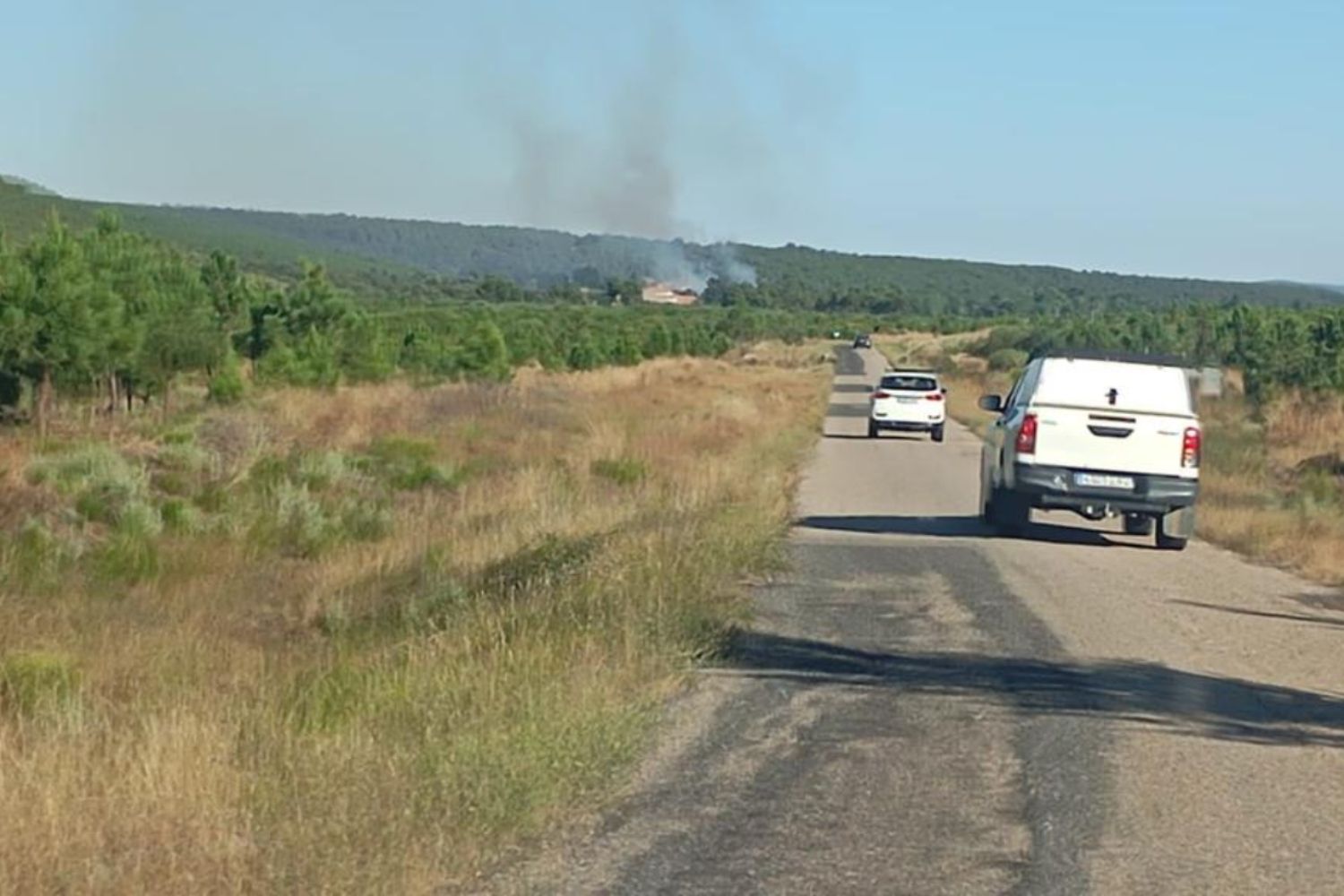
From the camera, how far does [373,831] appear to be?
6.96m

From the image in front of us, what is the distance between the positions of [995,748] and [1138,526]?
1352cm

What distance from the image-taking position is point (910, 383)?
42625mm

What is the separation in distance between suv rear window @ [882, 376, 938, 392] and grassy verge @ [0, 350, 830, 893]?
22.9 feet

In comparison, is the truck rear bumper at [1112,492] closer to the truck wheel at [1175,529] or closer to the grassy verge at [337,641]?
the truck wheel at [1175,529]

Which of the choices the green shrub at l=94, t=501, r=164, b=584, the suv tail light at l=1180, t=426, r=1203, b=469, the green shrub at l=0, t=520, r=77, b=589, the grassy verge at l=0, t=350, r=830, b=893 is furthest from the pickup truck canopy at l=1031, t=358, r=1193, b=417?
the green shrub at l=0, t=520, r=77, b=589

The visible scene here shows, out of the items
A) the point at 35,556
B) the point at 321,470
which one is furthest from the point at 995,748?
the point at 321,470

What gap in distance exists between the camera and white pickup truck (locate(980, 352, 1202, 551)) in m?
20.0

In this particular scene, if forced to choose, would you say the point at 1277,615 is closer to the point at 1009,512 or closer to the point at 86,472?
the point at 1009,512

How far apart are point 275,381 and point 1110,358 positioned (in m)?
38.8

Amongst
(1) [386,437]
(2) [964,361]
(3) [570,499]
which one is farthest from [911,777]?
(2) [964,361]

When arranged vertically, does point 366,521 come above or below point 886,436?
above

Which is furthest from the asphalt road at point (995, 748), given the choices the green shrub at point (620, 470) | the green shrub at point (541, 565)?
the green shrub at point (620, 470)

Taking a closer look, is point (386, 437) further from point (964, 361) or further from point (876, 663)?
point (964, 361)

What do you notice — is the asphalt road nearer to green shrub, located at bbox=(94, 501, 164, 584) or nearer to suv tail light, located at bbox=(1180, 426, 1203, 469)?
suv tail light, located at bbox=(1180, 426, 1203, 469)
